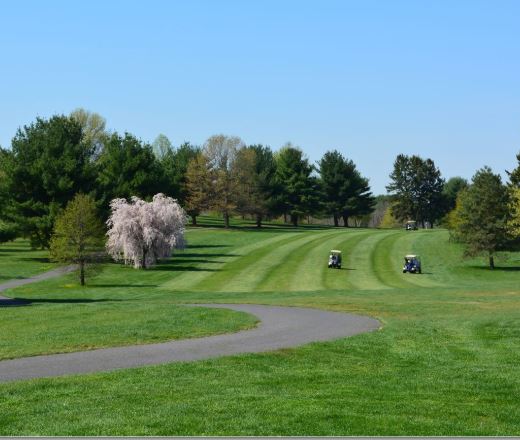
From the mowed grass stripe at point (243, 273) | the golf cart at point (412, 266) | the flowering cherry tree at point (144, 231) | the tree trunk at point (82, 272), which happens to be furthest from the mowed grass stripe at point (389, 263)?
the tree trunk at point (82, 272)

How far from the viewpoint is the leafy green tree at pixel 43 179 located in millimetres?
75438

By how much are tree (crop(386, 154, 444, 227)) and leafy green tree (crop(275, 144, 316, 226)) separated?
24.3 metres

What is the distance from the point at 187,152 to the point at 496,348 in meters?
127

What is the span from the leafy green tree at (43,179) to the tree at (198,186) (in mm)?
38599

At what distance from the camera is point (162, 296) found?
45.8m

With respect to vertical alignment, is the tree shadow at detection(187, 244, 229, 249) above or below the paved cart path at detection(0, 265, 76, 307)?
above

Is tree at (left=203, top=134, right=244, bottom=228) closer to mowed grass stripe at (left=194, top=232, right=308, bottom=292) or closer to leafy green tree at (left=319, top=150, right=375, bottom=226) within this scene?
leafy green tree at (left=319, top=150, right=375, bottom=226)

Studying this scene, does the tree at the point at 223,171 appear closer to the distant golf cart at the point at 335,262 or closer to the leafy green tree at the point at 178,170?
the leafy green tree at the point at 178,170

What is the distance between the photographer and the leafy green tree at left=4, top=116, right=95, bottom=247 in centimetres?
7544

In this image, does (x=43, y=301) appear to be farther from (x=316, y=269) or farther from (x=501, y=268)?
(x=501, y=268)

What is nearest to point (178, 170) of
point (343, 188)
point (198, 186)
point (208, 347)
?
point (198, 186)

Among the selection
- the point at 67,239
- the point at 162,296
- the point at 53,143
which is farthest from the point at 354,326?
the point at 53,143

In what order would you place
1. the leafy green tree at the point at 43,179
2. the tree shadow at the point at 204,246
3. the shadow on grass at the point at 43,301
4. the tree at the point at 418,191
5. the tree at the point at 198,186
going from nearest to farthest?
the shadow on grass at the point at 43,301 → the leafy green tree at the point at 43,179 → the tree shadow at the point at 204,246 → the tree at the point at 198,186 → the tree at the point at 418,191

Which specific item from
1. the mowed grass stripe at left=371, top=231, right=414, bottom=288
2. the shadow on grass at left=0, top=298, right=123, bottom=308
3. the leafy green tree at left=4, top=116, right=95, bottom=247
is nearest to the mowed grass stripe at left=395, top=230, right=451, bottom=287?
the mowed grass stripe at left=371, top=231, right=414, bottom=288
